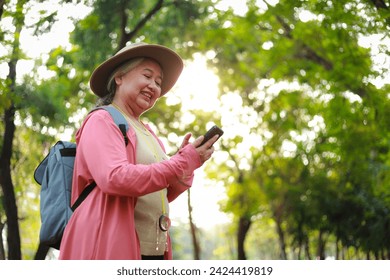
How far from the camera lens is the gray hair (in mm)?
2648

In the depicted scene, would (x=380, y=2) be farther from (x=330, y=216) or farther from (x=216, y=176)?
(x=216, y=176)

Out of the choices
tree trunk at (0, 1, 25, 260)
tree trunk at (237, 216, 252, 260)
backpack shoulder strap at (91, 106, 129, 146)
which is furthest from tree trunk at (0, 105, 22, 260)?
tree trunk at (237, 216, 252, 260)

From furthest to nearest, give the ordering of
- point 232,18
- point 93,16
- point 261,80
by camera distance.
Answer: point 261,80 → point 232,18 → point 93,16

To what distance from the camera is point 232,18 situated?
11.8m

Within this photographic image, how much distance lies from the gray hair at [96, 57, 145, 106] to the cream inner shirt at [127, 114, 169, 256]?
8.4 inches

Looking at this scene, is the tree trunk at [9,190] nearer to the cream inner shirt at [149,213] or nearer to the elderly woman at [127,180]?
the elderly woman at [127,180]

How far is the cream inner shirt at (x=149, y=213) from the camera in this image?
237 cm

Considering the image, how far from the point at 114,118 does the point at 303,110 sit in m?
13.5

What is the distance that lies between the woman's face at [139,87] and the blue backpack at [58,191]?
0.56 ft

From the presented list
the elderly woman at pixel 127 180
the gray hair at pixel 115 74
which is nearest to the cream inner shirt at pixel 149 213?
the elderly woman at pixel 127 180

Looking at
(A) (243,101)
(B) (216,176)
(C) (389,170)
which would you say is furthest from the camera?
Result: (B) (216,176)

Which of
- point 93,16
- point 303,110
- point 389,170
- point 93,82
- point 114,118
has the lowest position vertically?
point 114,118

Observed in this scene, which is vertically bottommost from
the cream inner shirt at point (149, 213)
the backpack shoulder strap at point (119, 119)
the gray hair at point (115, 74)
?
the cream inner shirt at point (149, 213)
